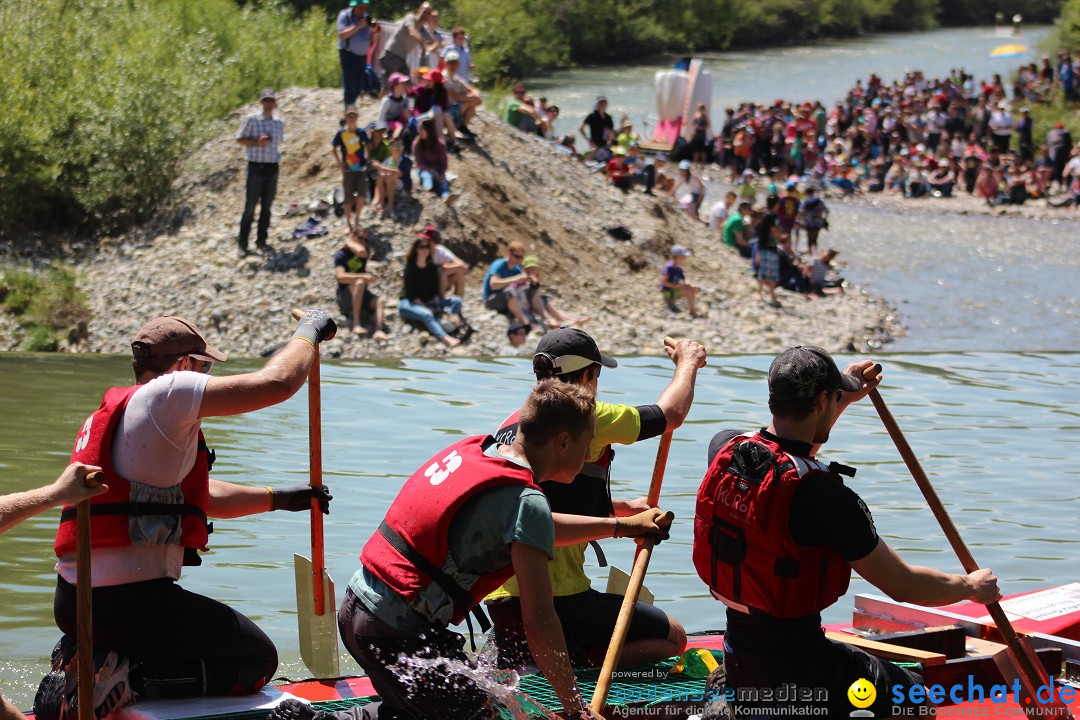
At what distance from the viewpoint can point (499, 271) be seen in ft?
51.2

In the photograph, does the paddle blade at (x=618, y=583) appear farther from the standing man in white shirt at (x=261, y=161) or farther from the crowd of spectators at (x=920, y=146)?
the crowd of spectators at (x=920, y=146)

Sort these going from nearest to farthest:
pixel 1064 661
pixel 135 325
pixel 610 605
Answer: pixel 610 605
pixel 1064 661
pixel 135 325

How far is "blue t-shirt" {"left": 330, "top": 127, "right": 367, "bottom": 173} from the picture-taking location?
15.6 metres

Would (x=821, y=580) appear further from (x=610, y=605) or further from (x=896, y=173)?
(x=896, y=173)

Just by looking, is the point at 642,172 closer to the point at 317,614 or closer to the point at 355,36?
the point at 355,36

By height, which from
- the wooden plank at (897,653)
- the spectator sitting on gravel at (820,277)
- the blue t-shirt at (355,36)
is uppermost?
the blue t-shirt at (355,36)

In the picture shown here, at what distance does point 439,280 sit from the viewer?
15.1 metres

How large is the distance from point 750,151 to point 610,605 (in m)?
26.2

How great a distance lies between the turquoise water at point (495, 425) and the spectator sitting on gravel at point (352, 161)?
2925mm

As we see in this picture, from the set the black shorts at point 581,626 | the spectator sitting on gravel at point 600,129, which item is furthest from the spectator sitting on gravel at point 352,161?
the black shorts at point 581,626

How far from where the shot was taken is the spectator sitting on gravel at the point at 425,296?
14.8m

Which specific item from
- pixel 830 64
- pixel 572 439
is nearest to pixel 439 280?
Answer: pixel 572 439

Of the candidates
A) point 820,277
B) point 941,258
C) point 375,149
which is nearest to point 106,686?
point 375,149

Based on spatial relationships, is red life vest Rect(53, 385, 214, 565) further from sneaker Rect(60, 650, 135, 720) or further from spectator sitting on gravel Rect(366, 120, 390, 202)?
spectator sitting on gravel Rect(366, 120, 390, 202)
